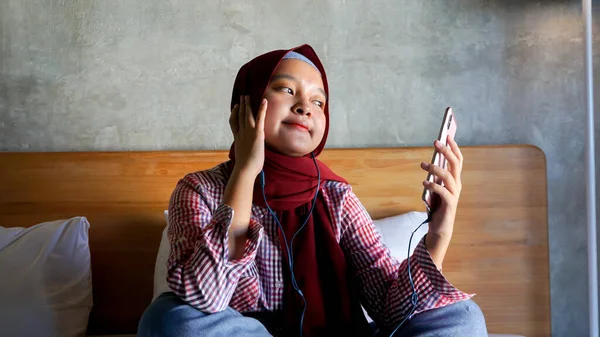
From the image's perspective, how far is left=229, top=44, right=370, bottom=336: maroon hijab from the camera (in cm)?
119

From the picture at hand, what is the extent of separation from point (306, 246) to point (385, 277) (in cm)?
18

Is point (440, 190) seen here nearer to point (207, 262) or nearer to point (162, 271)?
point (207, 262)

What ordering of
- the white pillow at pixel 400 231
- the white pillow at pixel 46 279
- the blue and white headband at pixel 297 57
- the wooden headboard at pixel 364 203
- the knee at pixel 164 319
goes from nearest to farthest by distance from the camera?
1. the knee at pixel 164 319
2. the blue and white headband at pixel 297 57
3. the white pillow at pixel 46 279
4. the white pillow at pixel 400 231
5. the wooden headboard at pixel 364 203

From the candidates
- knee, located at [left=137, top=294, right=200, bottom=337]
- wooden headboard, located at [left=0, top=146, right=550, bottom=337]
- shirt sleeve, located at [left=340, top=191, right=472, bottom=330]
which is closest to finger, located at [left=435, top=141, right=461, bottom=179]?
shirt sleeve, located at [left=340, top=191, right=472, bottom=330]

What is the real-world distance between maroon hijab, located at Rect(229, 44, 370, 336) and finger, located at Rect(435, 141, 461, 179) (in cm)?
29

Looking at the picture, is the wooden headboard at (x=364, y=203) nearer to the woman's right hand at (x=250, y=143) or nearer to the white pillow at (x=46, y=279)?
the white pillow at (x=46, y=279)

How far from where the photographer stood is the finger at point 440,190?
109 centimetres

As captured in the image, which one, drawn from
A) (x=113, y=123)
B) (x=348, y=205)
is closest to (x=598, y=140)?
(x=348, y=205)

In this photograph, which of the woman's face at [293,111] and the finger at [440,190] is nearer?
the finger at [440,190]

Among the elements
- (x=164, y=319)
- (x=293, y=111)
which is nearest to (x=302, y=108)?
(x=293, y=111)

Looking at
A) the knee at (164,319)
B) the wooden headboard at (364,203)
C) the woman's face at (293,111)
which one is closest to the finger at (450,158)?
the woman's face at (293,111)

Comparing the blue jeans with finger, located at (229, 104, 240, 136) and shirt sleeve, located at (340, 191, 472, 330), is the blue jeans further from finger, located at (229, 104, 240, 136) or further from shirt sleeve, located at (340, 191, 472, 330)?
finger, located at (229, 104, 240, 136)

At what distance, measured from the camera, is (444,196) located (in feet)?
3.65

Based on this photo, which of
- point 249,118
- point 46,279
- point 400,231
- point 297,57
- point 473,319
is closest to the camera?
point 473,319
